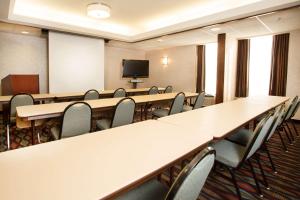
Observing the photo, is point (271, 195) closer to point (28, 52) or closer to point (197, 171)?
point (197, 171)

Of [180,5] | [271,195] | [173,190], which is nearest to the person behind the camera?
[173,190]

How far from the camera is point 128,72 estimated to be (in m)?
8.19

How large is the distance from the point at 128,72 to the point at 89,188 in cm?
755

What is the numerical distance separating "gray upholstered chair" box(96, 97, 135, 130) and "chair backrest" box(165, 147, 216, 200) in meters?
1.90

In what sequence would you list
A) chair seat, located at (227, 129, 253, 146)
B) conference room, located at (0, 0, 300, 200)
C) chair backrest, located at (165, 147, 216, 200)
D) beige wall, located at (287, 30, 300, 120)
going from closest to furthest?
chair backrest, located at (165, 147, 216, 200) → conference room, located at (0, 0, 300, 200) → chair seat, located at (227, 129, 253, 146) → beige wall, located at (287, 30, 300, 120)

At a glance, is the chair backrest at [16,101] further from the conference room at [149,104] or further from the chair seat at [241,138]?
the chair seat at [241,138]

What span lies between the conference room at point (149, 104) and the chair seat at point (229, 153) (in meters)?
0.01

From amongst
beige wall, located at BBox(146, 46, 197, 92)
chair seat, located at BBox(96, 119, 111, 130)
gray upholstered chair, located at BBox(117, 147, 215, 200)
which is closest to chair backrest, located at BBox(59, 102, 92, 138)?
chair seat, located at BBox(96, 119, 111, 130)

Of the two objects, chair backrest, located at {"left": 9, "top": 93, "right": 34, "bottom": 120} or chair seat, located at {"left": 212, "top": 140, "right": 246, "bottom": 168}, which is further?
chair backrest, located at {"left": 9, "top": 93, "right": 34, "bottom": 120}

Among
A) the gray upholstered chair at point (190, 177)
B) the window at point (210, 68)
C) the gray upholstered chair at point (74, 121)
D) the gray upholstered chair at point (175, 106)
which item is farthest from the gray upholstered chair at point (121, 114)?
the window at point (210, 68)

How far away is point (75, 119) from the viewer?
235 centimetres

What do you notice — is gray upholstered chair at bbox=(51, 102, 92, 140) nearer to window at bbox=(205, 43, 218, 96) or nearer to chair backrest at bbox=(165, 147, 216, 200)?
chair backrest at bbox=(165, 147, 216, 200)

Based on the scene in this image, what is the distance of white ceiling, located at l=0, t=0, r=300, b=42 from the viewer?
3.83m

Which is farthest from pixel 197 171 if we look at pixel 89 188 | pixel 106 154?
pixel 106 154
